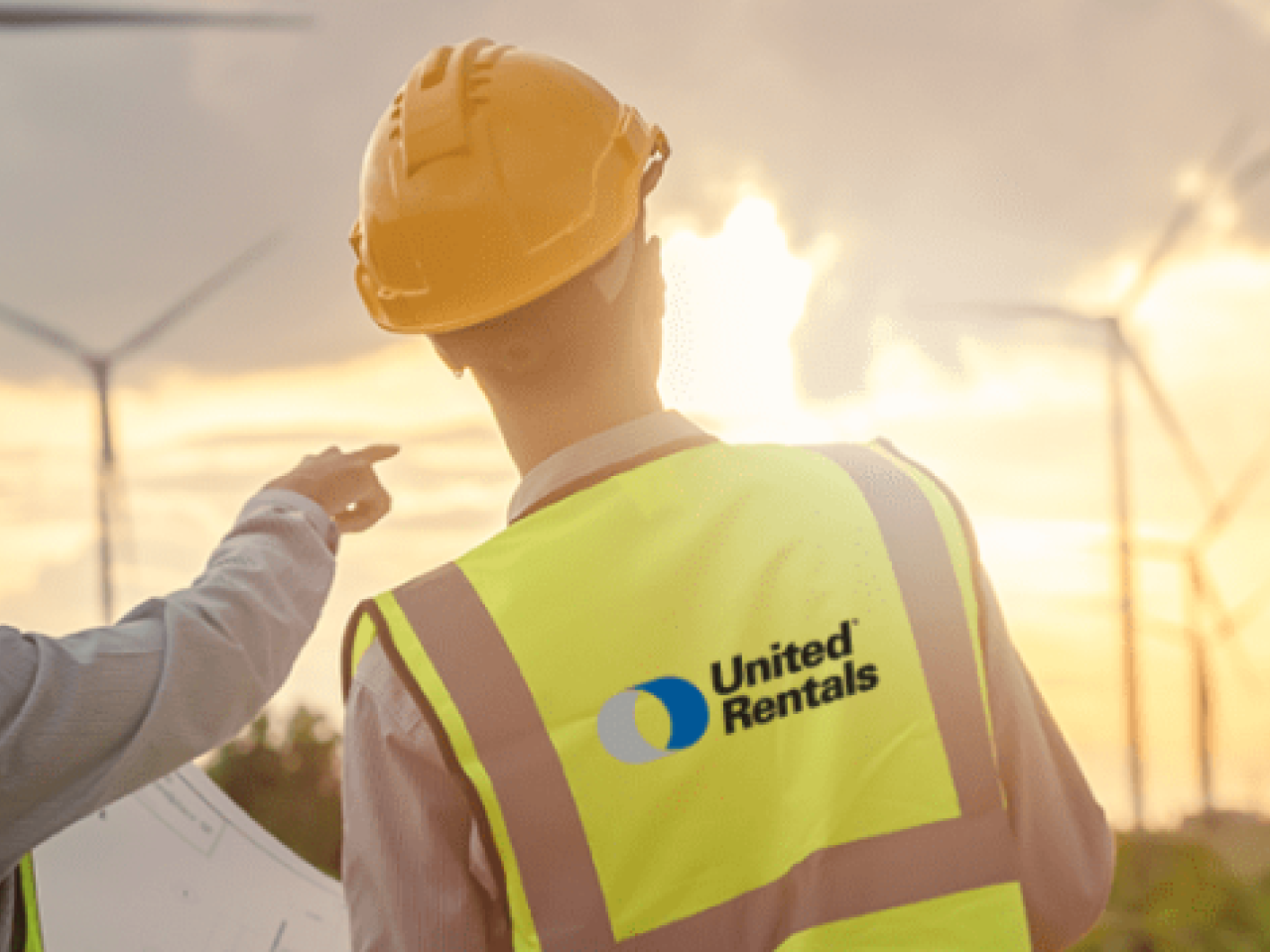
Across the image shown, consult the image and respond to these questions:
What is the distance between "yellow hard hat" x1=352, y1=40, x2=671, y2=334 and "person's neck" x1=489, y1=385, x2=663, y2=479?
28 cm

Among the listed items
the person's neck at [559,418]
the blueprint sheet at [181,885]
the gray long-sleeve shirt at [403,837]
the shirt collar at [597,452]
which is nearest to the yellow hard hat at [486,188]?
the person's neck at [559,418]

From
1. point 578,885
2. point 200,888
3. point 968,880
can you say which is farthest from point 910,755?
point 200,888

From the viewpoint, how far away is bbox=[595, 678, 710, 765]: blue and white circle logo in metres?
2.56

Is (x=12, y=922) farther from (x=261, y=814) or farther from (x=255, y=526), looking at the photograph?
(x=261, y=814)

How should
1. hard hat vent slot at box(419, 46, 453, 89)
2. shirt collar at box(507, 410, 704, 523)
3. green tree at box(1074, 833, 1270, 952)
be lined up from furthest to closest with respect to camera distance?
green tree at box(1074, 833, 1270, 952) → hard hat vent slot at box(419, 46, 453, 89) → shirt collar at box(507, 410, 704, 523)

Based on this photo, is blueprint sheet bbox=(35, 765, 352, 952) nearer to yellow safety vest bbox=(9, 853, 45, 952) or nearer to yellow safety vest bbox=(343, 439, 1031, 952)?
yellow safety vest bbox=(9, 853, 45, 952)

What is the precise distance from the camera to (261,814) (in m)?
30.2

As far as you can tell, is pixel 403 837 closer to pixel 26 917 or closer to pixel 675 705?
pixel 675 705

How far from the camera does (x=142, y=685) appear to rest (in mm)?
2902

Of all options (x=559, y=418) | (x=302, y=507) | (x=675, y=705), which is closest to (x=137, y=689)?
(x=302, y=507)

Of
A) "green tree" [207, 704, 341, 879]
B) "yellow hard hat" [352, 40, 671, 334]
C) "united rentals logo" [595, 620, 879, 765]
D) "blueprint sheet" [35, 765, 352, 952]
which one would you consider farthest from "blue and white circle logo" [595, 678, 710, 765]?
"green tree" [207, 704, 341, 879]

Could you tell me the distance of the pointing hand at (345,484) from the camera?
390 cm

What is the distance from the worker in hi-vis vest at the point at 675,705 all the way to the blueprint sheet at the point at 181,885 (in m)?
1.59

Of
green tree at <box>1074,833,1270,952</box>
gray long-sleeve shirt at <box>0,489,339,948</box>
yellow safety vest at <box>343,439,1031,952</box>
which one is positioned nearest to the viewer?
yellow safety vest at <box>343,439,1031,952</box>
